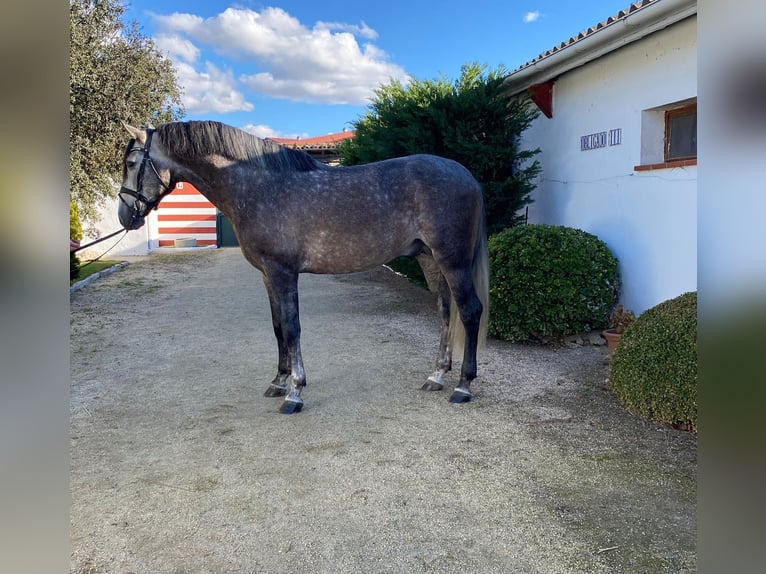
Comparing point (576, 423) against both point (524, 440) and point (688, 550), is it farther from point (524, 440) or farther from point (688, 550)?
point (688, 550)

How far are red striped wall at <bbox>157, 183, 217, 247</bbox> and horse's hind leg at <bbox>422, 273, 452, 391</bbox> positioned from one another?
1303cm

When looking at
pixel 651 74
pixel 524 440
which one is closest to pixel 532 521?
pixel 524 440

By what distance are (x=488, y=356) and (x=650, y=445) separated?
208cm

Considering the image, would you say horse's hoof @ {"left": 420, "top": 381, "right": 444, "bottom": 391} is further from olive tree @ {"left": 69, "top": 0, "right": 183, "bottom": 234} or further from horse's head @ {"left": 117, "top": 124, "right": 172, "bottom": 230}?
olive tree @ {"left": 69, "top": 0, "right": 183, "bottom": 234}

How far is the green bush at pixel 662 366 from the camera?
307cm

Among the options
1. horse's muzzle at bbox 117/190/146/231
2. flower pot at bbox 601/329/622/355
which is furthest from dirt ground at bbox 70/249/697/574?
horse's muzzle at bbox 117/190/146/231

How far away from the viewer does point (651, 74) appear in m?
4.76

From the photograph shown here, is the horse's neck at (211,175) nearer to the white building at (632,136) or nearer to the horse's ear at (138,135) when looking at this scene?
the horse's ear at (138,135)

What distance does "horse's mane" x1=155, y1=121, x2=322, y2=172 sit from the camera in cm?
347

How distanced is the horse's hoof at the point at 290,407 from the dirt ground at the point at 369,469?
6cm

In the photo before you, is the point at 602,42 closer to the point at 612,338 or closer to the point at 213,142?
the point at 612,338

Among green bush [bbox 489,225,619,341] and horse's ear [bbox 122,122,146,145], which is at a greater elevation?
horse's ear [bbox 122,122,146,145]

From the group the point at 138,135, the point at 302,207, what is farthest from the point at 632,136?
the point at 138,135

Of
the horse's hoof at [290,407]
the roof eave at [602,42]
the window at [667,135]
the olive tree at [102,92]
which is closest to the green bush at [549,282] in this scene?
the window at [667,135]
